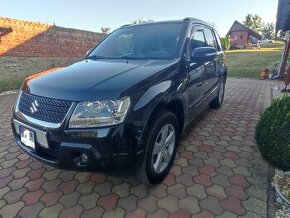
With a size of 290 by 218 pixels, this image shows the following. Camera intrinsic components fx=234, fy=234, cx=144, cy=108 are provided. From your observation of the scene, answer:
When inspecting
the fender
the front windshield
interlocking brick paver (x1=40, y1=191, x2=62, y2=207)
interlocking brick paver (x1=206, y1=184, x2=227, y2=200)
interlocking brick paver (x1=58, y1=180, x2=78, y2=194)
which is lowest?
interlocking brick paver (x1=58, y1=180, x2=78, y2=194)

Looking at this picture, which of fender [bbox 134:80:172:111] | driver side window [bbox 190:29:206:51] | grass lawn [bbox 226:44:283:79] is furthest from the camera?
grass lawn [bbox 226:44:283:79]

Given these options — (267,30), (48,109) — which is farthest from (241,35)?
(48,109)

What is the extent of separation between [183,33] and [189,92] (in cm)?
81

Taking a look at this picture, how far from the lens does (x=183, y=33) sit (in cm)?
320

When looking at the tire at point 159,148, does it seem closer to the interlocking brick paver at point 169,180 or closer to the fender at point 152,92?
the interlocking brick paver at point 169,180

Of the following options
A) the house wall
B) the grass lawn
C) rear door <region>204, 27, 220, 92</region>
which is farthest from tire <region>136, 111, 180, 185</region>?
the house wall

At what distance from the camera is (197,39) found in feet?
11.8

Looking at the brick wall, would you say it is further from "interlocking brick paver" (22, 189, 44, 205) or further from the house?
the house

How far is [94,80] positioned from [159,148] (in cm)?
105

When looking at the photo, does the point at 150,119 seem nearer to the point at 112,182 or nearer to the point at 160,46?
the point at 112,182

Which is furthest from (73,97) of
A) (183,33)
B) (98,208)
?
(183,33)

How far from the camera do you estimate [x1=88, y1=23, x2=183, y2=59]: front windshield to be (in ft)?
10.3

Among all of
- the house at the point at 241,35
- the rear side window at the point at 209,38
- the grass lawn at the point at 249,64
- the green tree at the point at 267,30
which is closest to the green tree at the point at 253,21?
the green tree at the point at 267,30

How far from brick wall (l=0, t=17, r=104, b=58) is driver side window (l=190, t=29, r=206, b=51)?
8005mm
